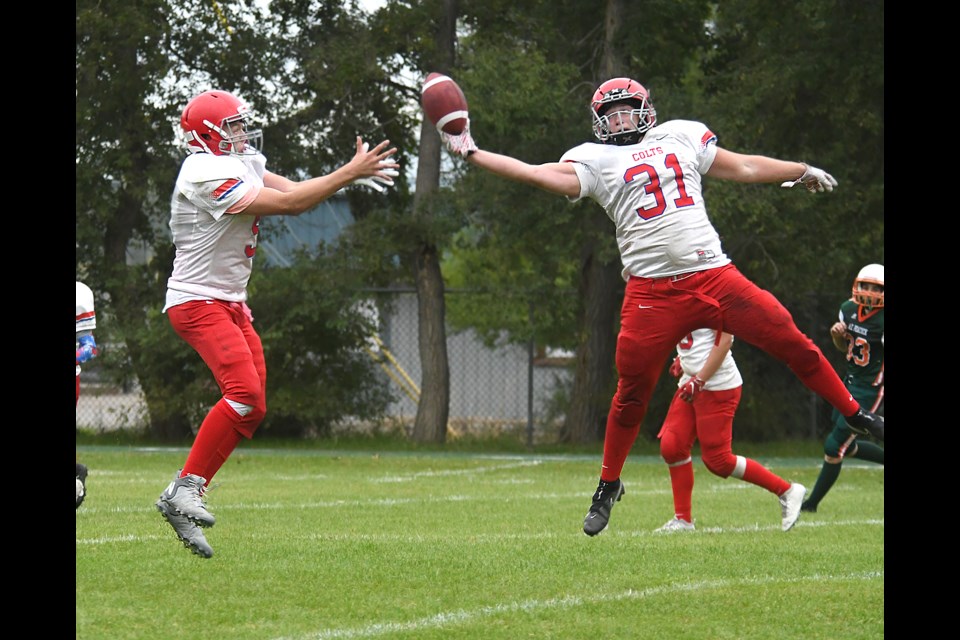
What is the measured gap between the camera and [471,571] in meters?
6.20

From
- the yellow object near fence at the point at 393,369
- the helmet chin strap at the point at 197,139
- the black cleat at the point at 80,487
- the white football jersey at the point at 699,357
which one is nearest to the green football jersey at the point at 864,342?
the white football jersey at the point at 699,357

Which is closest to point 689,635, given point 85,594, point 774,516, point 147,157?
point 85,594

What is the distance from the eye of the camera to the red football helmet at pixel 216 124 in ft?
22.0

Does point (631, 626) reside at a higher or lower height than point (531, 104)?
lower

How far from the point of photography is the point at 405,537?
7656 mm

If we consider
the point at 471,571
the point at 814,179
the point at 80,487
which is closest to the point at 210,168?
the point at 471,571

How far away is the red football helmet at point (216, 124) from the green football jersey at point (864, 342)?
16.6 ft

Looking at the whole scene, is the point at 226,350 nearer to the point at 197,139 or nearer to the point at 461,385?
the point at 197,139

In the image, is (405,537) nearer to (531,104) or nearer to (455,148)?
(455,148)

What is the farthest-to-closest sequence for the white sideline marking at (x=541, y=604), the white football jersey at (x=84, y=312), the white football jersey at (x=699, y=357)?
1. the white football jersey at (x=699, y=357)
2. the white football jersey at (x=84, y=312)
3. the white sideline marking at (x=541, y=604)

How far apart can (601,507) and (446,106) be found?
2250mm

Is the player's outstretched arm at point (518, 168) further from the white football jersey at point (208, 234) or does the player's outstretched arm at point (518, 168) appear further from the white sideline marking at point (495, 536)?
the white sideline marking at point (495, 536)
